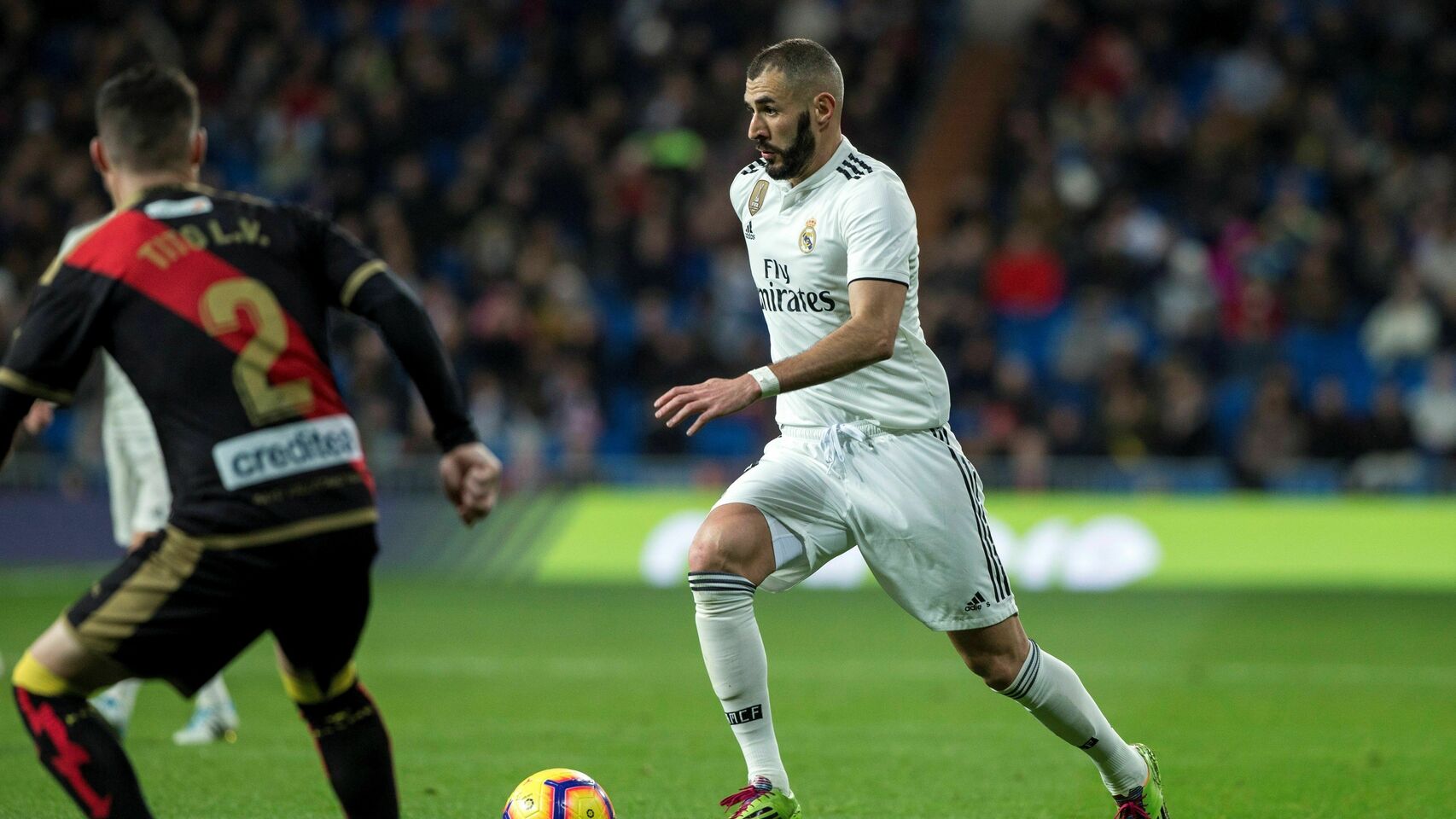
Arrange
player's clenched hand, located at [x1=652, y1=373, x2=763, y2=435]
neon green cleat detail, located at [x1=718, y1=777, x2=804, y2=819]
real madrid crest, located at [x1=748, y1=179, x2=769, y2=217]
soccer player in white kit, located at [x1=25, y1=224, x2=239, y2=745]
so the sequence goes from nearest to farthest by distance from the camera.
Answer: player's clenched hand, located at [x1=652, y1=373, x2=763, y2=435] → neon green cleat detail, located at [x1=718, y1=777, x2=804, y2=819] → real madrid crest, located at [x1=748, y1=179, x2=769, y2=217] → soccer player in white kit, located at [x1=25, y1=224, x2=239, y2=745]

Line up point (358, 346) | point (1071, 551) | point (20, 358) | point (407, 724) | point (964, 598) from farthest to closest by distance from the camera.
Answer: point (358, 346) < point (1071, 551) < point (407, 724) < point (964, 598) < point (20, 358)

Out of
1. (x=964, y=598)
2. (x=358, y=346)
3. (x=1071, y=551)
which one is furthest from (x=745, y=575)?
(x=358, y=346)

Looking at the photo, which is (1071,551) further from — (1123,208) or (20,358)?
(20,358)

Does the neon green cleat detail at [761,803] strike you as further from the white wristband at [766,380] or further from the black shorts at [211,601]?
the black shorts at [211,601]

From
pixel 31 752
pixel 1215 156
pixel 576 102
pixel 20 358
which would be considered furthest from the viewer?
pixel 576 102

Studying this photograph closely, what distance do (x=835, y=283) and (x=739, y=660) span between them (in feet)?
4.17

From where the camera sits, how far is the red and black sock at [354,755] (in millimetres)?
4574

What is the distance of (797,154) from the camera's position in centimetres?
595

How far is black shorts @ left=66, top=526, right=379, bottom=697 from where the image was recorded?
4340 millimetres

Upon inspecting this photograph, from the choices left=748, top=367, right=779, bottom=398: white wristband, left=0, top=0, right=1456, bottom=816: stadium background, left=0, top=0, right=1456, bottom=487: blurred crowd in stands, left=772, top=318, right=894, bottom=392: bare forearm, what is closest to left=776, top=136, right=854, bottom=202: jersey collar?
left=772, top=318, right=894, bottom=392: bare forearm

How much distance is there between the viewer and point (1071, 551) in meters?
16.2

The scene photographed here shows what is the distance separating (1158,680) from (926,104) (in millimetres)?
15160

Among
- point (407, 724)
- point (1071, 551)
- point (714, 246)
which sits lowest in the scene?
point (1071, 551)

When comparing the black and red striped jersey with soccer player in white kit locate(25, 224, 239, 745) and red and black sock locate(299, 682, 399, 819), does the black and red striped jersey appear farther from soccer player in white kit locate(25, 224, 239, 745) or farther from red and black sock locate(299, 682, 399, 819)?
soccer player in white kit locate(25, 224, 239, 745)
